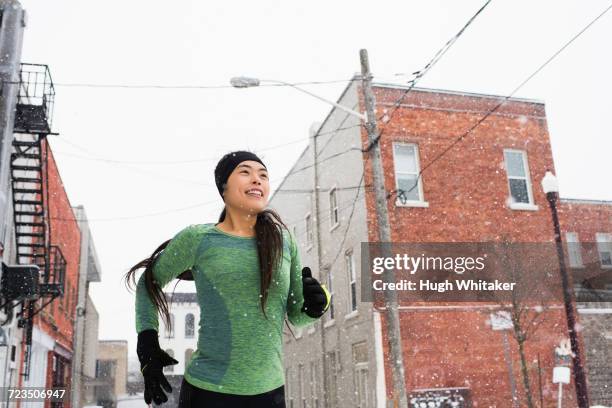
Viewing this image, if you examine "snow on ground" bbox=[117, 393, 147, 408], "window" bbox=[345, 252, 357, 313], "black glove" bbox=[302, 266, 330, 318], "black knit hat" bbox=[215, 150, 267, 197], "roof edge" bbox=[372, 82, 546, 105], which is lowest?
"snow on ground" bbox=[117, 393, 147, 408]

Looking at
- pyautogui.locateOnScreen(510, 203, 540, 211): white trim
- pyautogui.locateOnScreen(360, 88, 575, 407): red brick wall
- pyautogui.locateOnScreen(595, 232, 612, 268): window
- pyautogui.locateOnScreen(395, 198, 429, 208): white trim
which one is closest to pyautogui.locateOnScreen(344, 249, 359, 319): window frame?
pyautogui.locateOnScreen(360, 88, 575, 407): red brick wall

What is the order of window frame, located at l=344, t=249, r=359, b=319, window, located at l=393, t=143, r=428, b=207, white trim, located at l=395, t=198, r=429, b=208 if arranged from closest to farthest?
white trim, located at l=395, t=198, r=429, b=208, window, located at l=393, t=143, r=428, b=207, window frame, located at l=344, t=249, r=359, b=319

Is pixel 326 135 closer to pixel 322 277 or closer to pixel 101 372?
pixel 322 277

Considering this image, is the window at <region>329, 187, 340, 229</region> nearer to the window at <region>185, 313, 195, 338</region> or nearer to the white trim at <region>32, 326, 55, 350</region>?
the white trim at <region>32, 326, 55, 350</region>

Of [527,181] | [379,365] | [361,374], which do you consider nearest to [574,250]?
[527,181]

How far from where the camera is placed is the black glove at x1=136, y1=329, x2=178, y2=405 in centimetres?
202

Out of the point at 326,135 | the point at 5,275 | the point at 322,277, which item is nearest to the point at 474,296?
the point at 322,277

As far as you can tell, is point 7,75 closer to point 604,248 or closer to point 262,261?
point 262,261

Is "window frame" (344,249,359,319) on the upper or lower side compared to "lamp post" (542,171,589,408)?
upper

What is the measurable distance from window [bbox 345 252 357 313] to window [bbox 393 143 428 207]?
283cm

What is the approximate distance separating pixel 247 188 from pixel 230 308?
538 mm

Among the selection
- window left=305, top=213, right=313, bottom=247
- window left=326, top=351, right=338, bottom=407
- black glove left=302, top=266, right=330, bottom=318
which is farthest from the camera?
window left=305, top=213, right=313, bottom=247

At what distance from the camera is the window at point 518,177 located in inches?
739

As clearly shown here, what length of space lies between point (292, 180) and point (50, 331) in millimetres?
13125
